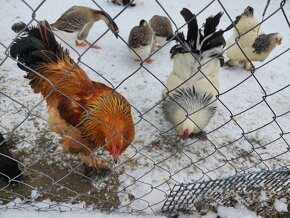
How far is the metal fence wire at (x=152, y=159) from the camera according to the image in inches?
85.1

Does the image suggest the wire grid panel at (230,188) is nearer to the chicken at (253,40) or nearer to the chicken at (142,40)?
the chicken at (253,40)

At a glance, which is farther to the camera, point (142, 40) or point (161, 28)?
point (161, 28)

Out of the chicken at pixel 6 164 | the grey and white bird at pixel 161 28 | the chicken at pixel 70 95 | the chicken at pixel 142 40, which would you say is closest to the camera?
the chicken at pixel 70 95

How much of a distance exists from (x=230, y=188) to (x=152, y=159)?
0.78 metres

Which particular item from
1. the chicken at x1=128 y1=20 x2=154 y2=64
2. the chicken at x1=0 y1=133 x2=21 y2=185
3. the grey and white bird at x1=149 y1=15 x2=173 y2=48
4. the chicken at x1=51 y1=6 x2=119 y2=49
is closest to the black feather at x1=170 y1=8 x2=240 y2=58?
the chicken at x1=128 y1=20 x2=154 y2=64

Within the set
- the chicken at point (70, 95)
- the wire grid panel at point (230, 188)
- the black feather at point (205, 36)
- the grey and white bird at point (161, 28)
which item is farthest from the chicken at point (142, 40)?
the wire grid panel at point (230, 188)

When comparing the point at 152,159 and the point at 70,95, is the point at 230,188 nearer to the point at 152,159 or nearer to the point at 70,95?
the point at 152,159

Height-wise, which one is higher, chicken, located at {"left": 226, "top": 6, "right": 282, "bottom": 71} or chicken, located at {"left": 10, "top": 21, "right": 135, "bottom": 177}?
chicken, located at {"left": 226, "top": 6, "right": 282, "bottom": 71}

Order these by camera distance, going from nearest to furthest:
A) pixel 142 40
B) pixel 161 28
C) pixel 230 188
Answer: pixel 230 188, pixel 142 40, pixel 161 28

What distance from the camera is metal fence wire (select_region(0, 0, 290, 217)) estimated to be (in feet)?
7.09

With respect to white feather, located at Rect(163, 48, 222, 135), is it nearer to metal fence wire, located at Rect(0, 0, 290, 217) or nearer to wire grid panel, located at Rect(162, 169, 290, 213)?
metal fence wire, located at Rect(0, 0, 290, 217)

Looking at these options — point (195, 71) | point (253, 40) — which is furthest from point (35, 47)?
point (253, 40)

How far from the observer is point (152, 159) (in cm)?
266

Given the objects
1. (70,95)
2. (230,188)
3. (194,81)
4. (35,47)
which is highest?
(35,47)
